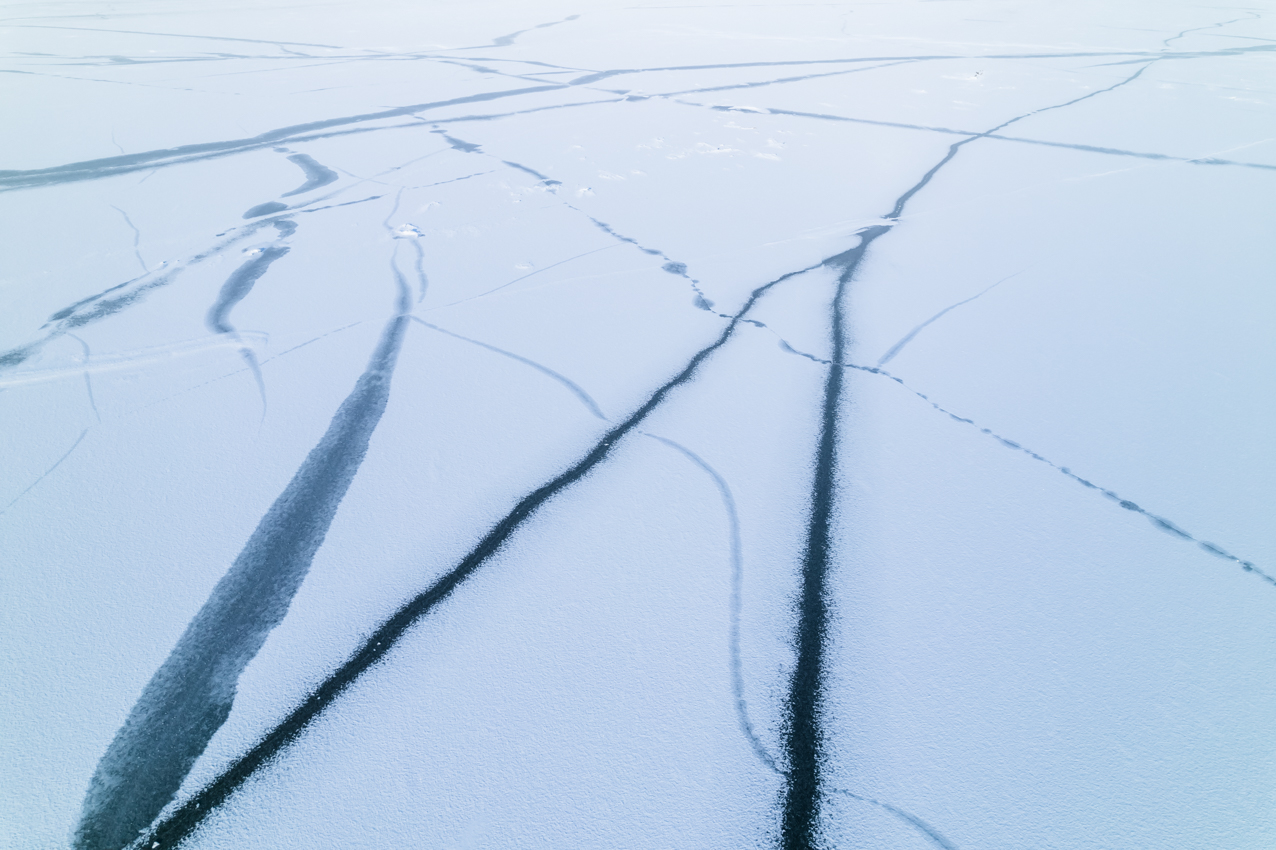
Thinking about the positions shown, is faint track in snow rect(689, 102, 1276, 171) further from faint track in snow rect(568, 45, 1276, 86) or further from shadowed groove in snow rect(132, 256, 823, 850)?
shadowed groove in snow rect(132, 256, 823, 850)

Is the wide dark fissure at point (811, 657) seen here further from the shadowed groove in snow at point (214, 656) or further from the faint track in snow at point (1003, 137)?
the faint track in snow at point (1003, 137)

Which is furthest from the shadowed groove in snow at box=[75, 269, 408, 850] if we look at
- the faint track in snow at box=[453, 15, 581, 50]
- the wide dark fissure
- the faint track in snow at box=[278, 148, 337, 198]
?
the faint track in snow at box=[453, 15, 581, 50]

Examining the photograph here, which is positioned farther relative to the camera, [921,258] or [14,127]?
[14,127]

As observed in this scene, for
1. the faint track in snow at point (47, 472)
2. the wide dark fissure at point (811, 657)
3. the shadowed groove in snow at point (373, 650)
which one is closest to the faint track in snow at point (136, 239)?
the faint track in snow at point (47, 472)

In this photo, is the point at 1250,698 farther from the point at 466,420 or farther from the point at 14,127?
the point at 14,127

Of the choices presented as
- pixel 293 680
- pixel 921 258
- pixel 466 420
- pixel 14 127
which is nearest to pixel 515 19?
pixel 14 127

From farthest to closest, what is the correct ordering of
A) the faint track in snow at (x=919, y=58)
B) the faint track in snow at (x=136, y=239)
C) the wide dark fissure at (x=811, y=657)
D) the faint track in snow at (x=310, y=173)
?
1. the faint track in snow at (x=919, y=58)
2. the faint track in snow at (x=310, y=173)
3. the faint track in snow at (x=136, y=239)
4. the wide dark fissure at (x=811, y=657)

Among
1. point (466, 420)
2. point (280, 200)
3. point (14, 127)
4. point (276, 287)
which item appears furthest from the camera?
point (14, 127)
